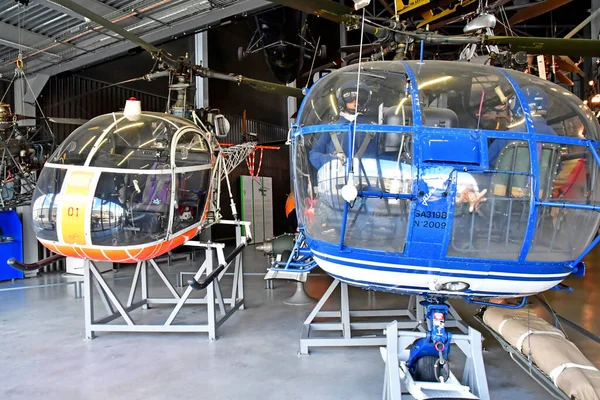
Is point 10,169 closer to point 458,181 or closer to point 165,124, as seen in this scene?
point 165,124

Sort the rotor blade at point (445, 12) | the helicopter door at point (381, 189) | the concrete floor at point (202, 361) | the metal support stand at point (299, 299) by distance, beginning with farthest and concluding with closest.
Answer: the rotor blade at point (445, 12), the metal support stand at point (299, 299), the concrete floor at point (202, 361), the helicopter door at point (381, 189)

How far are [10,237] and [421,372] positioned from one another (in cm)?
906

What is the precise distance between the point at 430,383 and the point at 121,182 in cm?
339

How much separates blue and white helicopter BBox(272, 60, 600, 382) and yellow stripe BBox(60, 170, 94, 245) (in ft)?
8.64

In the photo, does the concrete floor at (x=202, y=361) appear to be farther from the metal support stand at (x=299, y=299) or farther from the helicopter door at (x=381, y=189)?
the helicopter door at (x=381, y=189)

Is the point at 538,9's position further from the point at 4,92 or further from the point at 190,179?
the point at 4,92

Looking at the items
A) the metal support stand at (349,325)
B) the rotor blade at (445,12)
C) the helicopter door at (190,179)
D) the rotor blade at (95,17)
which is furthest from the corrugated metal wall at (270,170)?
the rotor blade at (95,17)

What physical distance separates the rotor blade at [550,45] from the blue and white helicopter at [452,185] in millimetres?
1078

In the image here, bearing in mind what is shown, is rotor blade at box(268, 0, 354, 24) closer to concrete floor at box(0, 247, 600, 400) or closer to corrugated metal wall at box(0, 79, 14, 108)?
concrete floor at box(0, 247, 600, 400)

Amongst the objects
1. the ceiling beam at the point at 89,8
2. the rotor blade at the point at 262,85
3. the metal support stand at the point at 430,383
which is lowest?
the metal support stand at the point at 430,383

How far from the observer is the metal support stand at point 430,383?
109 inches

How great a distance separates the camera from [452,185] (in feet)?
8.09

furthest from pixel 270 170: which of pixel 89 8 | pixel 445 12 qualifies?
pixel 89 8

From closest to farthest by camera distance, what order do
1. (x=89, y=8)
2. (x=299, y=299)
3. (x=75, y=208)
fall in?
(x=75, y=208) < (x=299, y=299) < (x=89, y=8)
